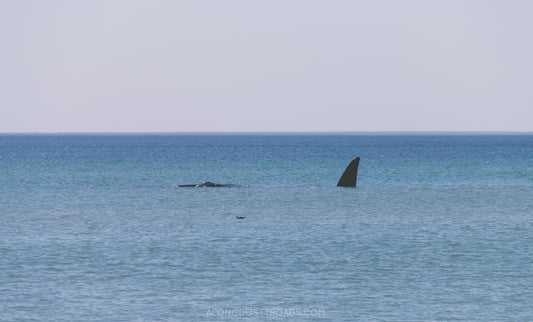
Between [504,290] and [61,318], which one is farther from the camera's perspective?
[504,290]

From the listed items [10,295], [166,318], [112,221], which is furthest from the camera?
[112,221]

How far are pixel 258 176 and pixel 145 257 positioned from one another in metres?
57.1

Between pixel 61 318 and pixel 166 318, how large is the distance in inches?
117

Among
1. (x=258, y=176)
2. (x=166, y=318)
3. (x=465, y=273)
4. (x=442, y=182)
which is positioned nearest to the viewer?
(x=166, y=318)

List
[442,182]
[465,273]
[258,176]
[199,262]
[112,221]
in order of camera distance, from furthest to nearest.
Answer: [258,176], [442,182], [112,221], [199,262], [465,273]

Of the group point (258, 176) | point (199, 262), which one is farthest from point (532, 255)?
point (258, 176)

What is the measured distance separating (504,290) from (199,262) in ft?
36.7

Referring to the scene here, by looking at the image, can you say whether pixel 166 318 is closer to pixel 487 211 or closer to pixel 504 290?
pixel 504 290

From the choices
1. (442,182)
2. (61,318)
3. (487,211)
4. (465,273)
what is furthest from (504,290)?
(442,182)

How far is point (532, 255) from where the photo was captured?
30.5m

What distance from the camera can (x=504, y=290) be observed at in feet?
80.3

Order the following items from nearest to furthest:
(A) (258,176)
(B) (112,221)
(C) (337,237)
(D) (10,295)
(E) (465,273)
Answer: (D) (10,295), (E) (465,273), (C) (337,237), (B) (112,221), (A) (258,176)

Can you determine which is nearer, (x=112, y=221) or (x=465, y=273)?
(x=465, y=273)

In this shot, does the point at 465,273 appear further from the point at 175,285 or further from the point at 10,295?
the point at 10,295
